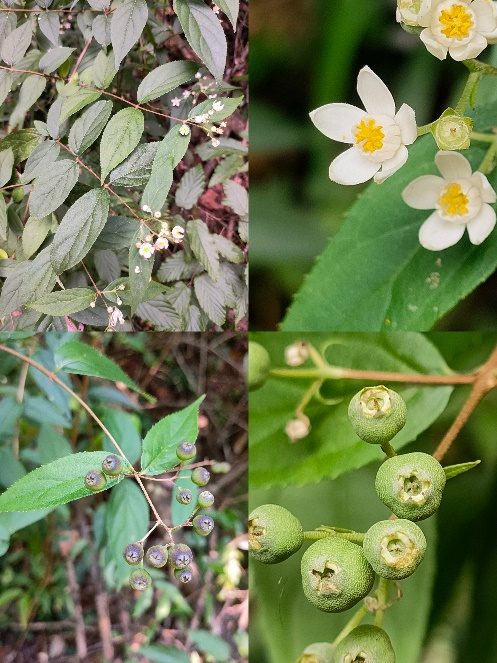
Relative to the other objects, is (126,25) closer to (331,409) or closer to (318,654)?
(331,409)

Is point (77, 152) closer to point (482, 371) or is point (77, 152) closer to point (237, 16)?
point (237, 16)

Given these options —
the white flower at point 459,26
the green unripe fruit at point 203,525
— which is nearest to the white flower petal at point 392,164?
the white flower at point 459,26

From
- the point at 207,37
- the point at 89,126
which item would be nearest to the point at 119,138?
the point at 89,126

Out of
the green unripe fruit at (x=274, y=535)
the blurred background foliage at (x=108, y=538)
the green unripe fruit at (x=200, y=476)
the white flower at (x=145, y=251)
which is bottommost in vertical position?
the blurred background foliage at (x=108, y=538)

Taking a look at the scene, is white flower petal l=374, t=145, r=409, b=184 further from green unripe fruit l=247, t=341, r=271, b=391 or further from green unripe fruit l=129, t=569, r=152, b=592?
green unripe fruit l=129, t=569, r=152, b=592

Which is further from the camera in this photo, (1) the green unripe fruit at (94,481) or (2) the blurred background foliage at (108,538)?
(2) the blurred background foliage at (108,538)

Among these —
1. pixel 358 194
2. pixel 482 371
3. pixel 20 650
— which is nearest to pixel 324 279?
pixel 358 194

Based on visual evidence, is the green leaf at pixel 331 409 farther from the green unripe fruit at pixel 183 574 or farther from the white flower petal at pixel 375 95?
the white flower petal at pixel 375 95
